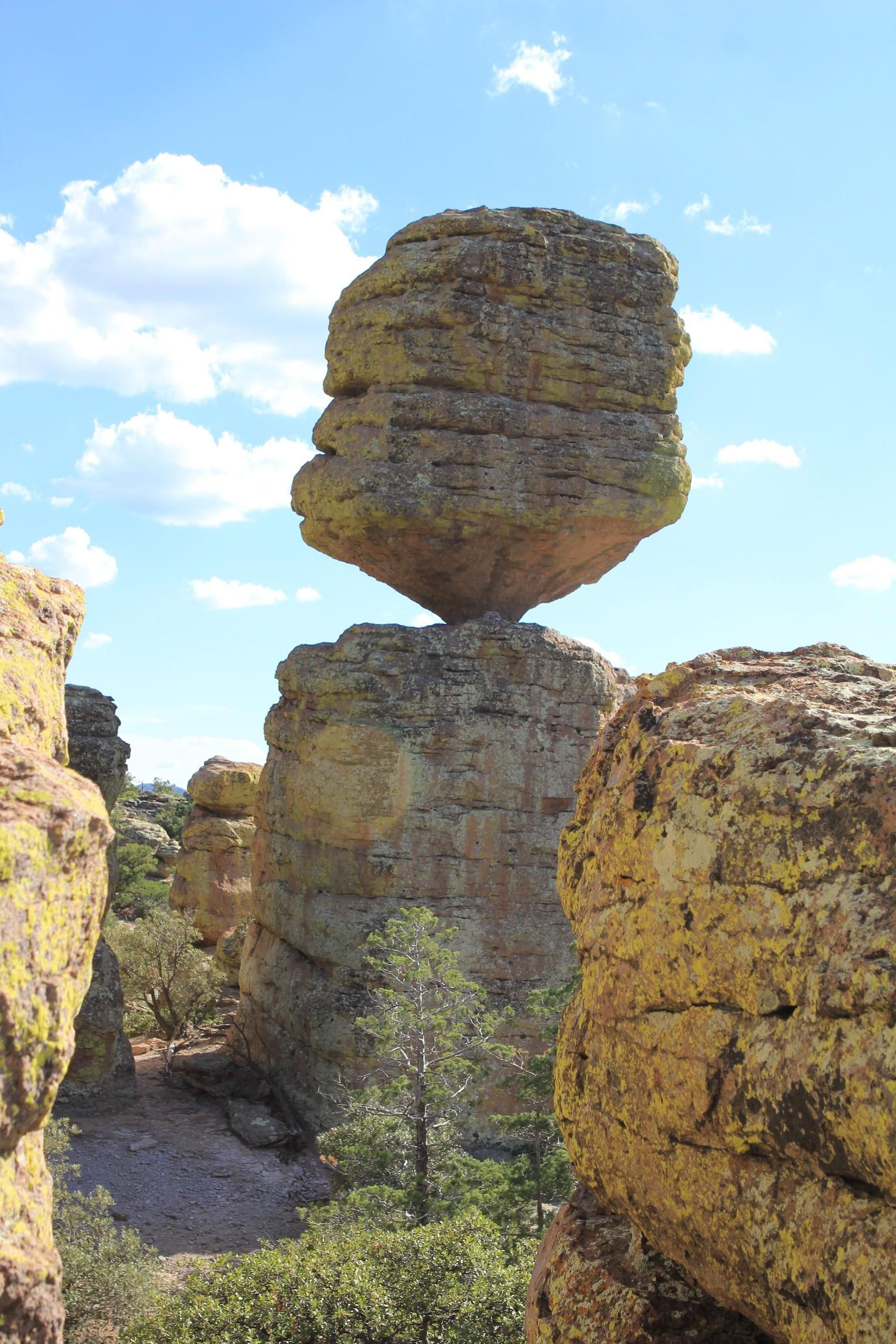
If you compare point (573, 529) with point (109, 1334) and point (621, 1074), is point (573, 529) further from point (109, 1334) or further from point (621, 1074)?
point (621, 1074)

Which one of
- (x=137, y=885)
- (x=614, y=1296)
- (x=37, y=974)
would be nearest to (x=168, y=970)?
(x=137, y=885)

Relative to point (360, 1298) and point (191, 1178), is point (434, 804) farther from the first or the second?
point (360, 1298)

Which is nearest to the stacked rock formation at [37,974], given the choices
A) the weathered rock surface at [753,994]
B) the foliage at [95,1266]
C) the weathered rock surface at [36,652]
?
the weathered rock surface at [36,652]

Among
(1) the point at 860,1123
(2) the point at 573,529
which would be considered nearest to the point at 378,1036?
(2) the point at 573,529

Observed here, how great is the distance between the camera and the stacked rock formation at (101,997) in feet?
56.2

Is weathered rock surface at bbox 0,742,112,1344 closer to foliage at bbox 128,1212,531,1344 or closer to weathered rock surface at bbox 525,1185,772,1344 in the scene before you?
weathered rock surface at bbox 525,1185,772,1344

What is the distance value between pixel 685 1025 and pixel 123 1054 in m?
15.1

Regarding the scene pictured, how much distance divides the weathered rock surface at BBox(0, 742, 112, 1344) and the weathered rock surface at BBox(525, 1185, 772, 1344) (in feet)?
7.01

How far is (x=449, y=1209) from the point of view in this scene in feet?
40.1

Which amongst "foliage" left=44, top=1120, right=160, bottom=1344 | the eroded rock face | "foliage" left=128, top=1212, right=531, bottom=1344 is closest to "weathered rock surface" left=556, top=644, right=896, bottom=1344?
"foliage" left=128, top=1212, right=531, bottom=1344

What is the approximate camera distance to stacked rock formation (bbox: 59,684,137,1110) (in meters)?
17.1

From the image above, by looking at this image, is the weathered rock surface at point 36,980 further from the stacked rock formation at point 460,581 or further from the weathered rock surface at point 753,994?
the stacked rock formation at point 460,581

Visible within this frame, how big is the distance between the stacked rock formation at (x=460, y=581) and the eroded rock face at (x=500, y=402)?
1.4 inches

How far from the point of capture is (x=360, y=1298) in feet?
29.1
